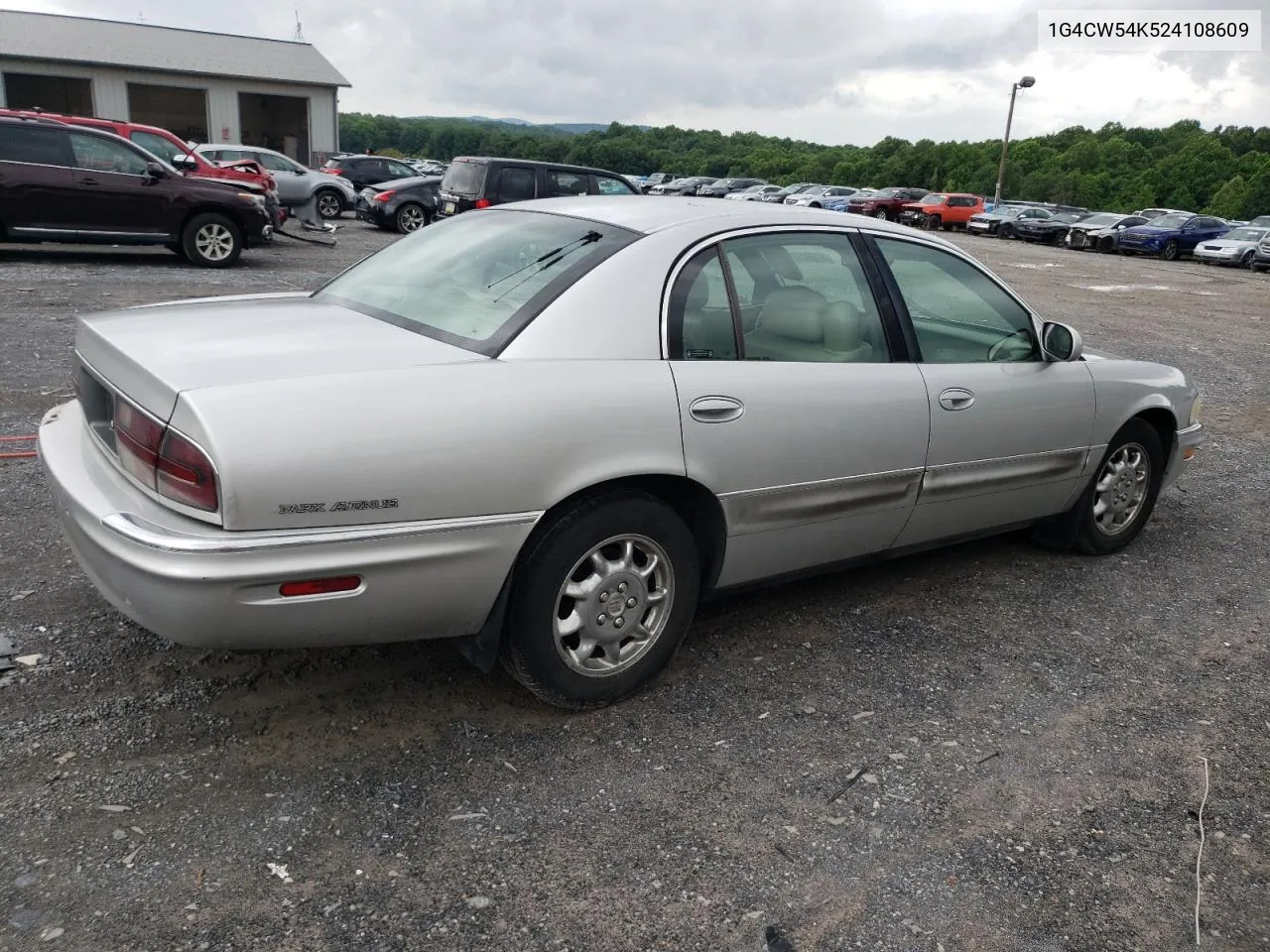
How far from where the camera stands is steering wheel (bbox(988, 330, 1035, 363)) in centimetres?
428

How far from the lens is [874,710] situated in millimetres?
3443

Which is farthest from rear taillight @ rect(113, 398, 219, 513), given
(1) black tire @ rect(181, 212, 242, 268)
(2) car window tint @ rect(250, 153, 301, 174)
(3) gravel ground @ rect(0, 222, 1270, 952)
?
(2) car window tint @ rect(250, 153, 301, 174)

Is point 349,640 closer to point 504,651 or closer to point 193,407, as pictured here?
point 504,651

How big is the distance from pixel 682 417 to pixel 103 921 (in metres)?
1.96

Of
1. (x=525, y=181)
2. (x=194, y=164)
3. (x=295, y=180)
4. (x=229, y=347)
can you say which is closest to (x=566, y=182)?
(x=525, y=181)

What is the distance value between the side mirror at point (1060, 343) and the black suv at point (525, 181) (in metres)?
12.1

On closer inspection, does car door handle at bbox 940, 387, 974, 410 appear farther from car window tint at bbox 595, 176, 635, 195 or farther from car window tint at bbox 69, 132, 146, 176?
car window tint at bbox 595, 176, 635, 195

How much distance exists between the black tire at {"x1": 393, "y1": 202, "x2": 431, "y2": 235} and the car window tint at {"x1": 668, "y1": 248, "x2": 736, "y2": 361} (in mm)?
18116

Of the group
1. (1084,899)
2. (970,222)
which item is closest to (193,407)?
(1084,899)

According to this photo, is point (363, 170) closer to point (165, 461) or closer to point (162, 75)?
point (162, 75)

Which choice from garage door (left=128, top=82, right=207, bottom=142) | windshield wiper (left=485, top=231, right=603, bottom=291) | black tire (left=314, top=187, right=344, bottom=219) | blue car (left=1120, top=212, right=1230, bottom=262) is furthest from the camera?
garage door (left=128, top=82, right=207, bottom=142)

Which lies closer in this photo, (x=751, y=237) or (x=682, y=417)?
(x=682, y=417)

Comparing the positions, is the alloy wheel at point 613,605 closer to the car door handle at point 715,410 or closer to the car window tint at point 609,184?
the car door handle at point 715,410

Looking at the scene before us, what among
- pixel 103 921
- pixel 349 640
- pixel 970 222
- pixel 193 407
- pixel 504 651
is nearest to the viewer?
pixel 103 921
